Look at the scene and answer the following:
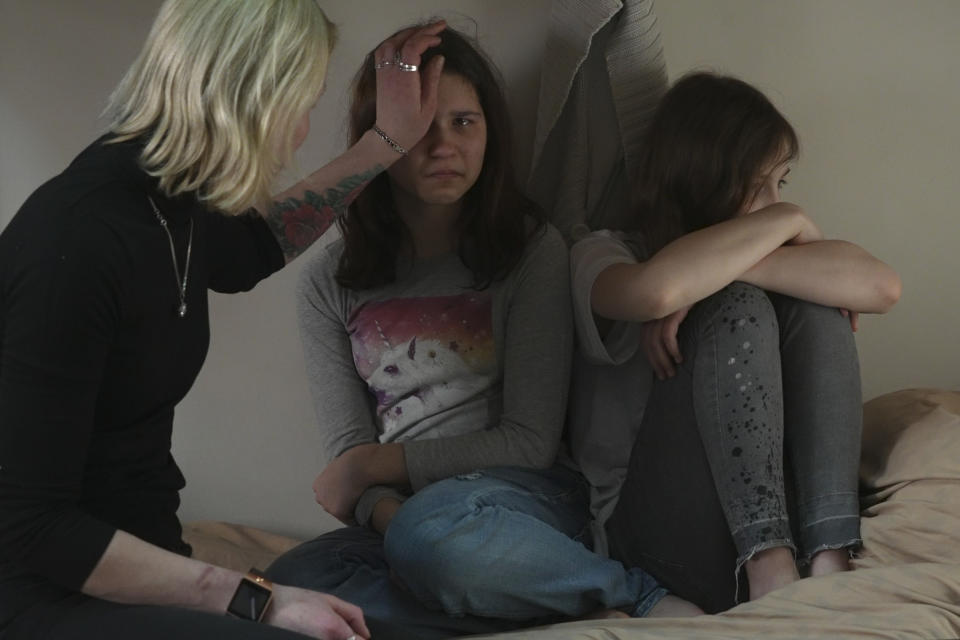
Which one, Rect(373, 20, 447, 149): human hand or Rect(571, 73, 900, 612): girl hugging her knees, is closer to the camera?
Rect(571, 73, 900, 612): girl hugging her knees

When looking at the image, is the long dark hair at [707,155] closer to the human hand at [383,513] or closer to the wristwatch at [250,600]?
the human hand at [383,513]

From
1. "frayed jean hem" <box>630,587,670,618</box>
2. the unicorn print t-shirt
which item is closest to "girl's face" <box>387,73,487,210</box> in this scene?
the unicorn print t-shirt

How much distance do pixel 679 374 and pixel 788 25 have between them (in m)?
0.68

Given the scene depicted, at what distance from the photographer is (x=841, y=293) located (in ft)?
4.79

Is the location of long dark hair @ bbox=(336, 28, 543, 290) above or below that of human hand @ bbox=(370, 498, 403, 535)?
above

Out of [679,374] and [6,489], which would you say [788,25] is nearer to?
[679,374]

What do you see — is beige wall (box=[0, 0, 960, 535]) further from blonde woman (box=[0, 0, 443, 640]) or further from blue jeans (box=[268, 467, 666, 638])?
blonde woman (box=[0, 0, 443, 640])

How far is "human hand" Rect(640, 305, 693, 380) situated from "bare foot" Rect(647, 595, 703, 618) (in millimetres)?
279

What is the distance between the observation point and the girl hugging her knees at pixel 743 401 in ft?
4.60

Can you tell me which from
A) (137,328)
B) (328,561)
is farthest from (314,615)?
(328,561)

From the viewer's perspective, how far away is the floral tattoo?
1457 mm

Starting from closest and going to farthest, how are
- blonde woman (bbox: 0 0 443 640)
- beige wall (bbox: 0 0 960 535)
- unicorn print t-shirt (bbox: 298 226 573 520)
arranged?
blonde woman (bbox: 0 0 443 640) < unicorn print t-shirt (bbox: 298 226 573 520) < beige wall (bbox: 0 0 960 535)

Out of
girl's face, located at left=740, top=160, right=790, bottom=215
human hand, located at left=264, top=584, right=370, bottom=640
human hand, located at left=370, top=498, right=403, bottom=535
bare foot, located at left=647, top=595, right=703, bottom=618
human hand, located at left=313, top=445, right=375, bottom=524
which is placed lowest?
bare foot, located at left=647, top=595, right=703, bottom=618

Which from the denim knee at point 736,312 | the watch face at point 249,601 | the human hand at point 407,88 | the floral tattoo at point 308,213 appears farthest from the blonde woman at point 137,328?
the denim knee at point 736,312
